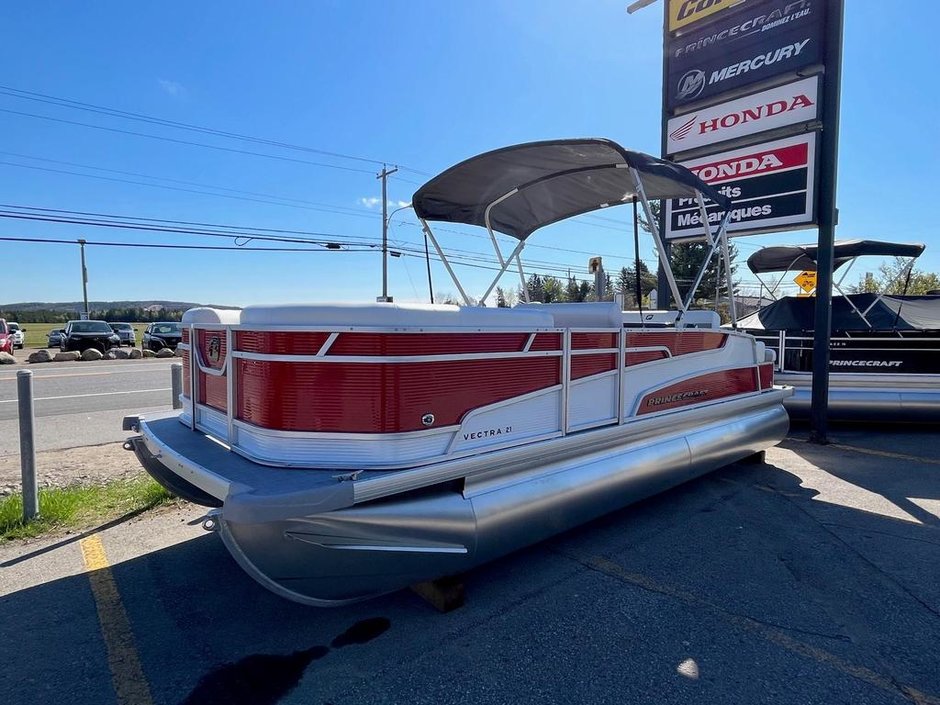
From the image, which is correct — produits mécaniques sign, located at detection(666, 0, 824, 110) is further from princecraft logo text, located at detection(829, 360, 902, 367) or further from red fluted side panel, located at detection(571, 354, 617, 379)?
red fluted side panel, located at detection(571, 354, 617, 379)

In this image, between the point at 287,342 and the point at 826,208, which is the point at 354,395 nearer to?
the point at 287,342

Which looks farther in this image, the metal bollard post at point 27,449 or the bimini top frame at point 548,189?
the bimini top frame at point 548,189

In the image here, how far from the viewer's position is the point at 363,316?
251cm

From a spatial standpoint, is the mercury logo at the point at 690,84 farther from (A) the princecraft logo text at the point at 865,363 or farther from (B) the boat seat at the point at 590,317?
(B) the boat seat at the point at 590,317

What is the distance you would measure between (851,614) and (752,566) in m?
0.58

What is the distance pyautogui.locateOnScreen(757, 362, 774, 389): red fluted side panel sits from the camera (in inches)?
223

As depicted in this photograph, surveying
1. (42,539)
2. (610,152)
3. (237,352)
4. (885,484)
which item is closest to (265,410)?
(237,352)

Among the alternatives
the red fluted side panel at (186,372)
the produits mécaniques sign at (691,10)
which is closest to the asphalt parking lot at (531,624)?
the red fluted side panel at (186,372)

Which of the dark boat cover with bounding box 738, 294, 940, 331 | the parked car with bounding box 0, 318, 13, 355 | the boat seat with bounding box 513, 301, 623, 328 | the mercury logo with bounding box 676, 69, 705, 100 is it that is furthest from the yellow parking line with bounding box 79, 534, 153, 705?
the parked car with bounding box 0, 318, 13, 355

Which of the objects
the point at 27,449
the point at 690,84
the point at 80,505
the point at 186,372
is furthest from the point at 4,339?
the point at 690,84

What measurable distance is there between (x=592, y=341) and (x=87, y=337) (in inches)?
953

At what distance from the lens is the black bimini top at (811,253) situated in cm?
864

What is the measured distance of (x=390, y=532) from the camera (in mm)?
2500

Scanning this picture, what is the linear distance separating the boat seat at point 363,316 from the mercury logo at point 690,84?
7.06 m
